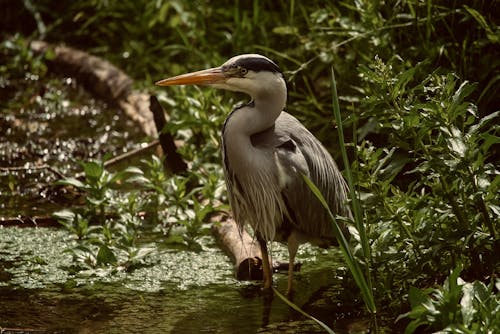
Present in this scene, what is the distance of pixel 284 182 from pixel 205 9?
349 centimetres

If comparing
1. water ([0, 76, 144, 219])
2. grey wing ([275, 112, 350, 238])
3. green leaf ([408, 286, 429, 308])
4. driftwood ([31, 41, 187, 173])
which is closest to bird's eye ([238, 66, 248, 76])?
grey wing ([275, 112, 350, 238])

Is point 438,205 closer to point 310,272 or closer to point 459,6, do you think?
point 310,272

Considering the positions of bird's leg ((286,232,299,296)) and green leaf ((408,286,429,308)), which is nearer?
green leaf ((408,286,429,308))

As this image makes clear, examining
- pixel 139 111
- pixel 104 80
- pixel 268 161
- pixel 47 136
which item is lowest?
pixel 268 161

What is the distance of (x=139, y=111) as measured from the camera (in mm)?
6871

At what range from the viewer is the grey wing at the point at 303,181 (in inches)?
160

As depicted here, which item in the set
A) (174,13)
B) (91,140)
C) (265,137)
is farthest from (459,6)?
(174,13)

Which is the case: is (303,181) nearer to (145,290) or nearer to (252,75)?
(252,75)

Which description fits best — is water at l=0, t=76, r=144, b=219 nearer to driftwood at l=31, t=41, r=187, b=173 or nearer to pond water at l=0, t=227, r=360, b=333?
Result: driftwood at l=31, t=41, r=187, b=173

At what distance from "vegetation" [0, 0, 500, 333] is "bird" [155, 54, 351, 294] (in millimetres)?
260

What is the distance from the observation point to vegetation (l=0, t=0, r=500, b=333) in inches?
134

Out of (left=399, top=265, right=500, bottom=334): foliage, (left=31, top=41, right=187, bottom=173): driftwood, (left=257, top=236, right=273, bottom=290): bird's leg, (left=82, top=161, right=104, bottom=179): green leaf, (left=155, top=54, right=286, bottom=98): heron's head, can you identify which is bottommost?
(left=399, top=265, right=500, bottom=334): foliage

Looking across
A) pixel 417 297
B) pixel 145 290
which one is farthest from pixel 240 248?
pixel 417 297

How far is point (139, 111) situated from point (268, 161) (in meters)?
2.97
